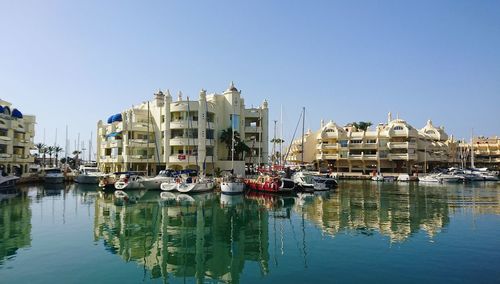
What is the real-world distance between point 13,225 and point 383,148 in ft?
289

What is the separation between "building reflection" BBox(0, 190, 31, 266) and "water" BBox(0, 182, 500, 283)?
76mm

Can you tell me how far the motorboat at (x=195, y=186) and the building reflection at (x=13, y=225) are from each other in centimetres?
1847

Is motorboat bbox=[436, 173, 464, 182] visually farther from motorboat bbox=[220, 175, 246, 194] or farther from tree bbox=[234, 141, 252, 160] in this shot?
motorboat bbox=[220, 175, 246, 194]

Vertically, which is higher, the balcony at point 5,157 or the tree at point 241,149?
the tree at point 241,149

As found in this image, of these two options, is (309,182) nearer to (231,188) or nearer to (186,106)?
(231,188)

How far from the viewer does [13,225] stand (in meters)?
28.2

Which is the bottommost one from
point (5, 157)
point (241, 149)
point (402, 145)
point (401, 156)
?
point (5, 157)

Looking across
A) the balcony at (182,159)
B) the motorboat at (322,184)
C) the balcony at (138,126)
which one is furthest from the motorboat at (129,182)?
the motorboat at (322,184)

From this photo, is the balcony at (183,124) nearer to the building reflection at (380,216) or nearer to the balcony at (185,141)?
the balcony at (185,141)

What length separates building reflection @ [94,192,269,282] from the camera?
18123 mm

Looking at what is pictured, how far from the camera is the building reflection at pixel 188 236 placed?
18123mm

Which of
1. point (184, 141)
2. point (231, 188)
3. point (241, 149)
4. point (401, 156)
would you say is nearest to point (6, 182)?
point (184, 141)

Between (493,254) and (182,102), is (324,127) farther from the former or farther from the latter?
(493,254)

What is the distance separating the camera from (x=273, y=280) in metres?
15.8
